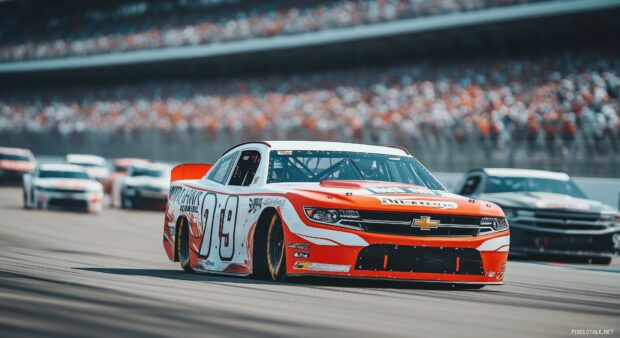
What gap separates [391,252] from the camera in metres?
8.87

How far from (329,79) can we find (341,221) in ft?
115

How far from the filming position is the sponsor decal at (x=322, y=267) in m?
8.79

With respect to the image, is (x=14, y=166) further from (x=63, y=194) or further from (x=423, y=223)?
Result: (x=423, y=223)

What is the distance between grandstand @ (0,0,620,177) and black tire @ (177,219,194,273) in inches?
492

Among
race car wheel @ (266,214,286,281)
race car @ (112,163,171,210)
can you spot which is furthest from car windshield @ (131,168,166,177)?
race car wheel @ (266,214,286,281)

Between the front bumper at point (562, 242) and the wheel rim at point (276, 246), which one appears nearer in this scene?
the wheel rim at point (276, 246)

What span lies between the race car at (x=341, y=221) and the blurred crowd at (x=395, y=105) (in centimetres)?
1302

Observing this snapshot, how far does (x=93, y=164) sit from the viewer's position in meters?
38.0

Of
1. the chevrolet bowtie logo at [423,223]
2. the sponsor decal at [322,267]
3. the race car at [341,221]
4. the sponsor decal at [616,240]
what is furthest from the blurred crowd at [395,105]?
the sponsor decal at [322,267]

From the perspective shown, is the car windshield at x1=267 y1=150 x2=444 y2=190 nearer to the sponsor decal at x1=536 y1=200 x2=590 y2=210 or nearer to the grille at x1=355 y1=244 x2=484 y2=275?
the grille at x1=355 y1=244 x2=484 y2=275

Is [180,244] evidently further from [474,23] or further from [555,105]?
[474,23]

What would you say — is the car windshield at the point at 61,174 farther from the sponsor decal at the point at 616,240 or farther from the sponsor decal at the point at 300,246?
the sponsor decal at the point at 300,246

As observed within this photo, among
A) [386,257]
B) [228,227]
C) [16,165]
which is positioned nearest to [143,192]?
[16,165]

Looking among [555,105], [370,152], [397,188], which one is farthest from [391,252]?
[555,105]
